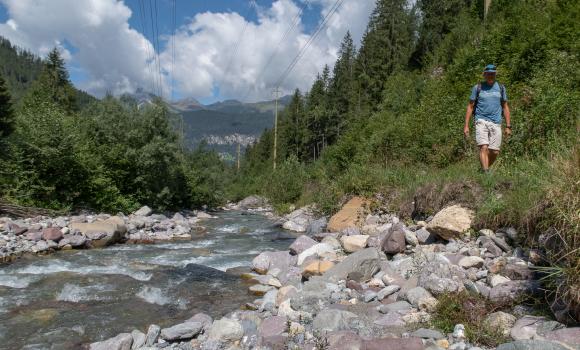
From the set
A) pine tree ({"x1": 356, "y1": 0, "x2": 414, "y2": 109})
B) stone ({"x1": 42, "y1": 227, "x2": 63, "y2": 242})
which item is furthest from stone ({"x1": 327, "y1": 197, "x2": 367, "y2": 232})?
pine tree ({"x1": 356, "y1": 0, "x2": 414, "y2": 109})

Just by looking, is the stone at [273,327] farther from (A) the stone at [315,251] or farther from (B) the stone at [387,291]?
(A) the stone at [315,251]

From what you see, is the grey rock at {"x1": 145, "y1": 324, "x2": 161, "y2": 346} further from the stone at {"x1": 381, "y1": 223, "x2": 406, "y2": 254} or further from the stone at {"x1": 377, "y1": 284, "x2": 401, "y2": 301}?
the stone at {"x1": 381, "y1": 223, "x2": 406, "y2": 254}

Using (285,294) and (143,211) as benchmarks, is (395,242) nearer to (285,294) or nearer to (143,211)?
(285,294)

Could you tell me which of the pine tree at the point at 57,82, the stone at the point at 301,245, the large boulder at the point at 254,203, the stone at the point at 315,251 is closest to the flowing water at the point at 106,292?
the stone at the point at 315,251

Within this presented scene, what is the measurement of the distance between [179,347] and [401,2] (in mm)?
58486

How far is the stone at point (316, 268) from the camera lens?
758cm

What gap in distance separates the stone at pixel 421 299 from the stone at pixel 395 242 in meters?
2.10

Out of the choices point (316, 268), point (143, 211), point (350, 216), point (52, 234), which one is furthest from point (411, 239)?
point (143, 211)

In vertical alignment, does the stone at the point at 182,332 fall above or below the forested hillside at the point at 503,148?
below

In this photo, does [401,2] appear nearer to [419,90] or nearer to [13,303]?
[419,90]

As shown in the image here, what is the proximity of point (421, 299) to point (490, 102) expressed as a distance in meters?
4.78

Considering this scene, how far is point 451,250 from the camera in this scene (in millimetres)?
6570

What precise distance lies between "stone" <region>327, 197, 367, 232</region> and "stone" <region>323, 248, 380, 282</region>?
13.1 feet

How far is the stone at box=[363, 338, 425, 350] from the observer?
391cm
